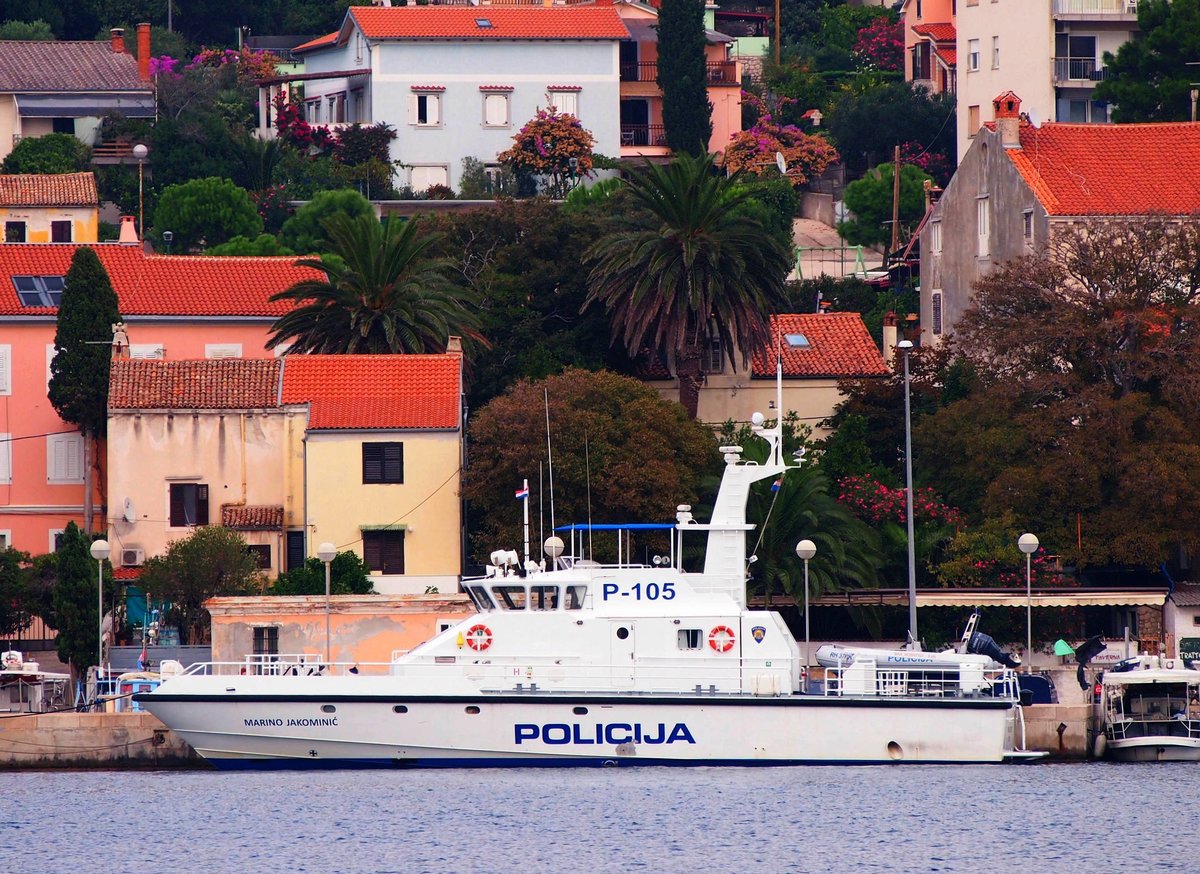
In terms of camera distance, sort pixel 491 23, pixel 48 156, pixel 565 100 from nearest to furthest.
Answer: pixel 48 156 < pixel 565 100 < pixel 491 23

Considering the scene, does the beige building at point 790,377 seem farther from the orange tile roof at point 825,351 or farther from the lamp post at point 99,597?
the lamp post at point 99,597

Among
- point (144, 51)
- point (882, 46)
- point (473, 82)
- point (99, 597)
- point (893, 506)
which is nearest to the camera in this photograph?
point (99, 597)

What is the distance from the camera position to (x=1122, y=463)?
52062 millimetres

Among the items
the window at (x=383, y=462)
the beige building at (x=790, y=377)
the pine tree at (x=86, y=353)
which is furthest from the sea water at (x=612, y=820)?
the beige building at (x=790, y=377)

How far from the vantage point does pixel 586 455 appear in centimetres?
5294

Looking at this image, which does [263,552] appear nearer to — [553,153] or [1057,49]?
[553,153]

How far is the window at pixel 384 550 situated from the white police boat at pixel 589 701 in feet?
38.7

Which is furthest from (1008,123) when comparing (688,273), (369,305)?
(369,305)

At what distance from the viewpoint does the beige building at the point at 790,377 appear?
61.1 m

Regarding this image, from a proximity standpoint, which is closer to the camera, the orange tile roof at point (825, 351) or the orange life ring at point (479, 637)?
the orange life ring at point (479, 637)

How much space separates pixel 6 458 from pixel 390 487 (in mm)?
11663

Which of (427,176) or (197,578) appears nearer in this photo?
(197,578)

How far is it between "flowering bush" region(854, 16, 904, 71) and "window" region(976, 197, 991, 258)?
3431 cm

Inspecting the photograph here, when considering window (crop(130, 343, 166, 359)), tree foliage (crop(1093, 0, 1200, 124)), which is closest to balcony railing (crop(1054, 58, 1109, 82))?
tree foliage (crop(1093, 0, 1200, 124))
